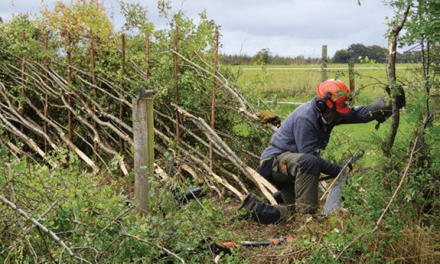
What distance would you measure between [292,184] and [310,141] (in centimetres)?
69

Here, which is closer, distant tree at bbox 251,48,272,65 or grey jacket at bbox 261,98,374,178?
grey jacket at bbox 261,98,374,178

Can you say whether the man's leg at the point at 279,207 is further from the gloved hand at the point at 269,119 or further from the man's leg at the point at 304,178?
the gloved hand at the point at 269,119

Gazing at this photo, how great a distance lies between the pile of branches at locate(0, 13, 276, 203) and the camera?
18.7ft

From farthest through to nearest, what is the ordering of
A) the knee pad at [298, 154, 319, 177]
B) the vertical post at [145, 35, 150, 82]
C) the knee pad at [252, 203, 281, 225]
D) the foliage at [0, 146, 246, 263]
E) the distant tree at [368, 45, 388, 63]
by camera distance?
1. the vertical post at [145, 35, 150, 82]
2. the knee pad at [252, 203, 281, 225]
3. the knee pad at [298, 154, 319, 177]
4. the distant tree at [368, 45, 388, 63]
5. the foliage at [0, 146, 246, 263]

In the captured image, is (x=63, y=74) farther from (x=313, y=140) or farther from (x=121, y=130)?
(x=313, y=140)

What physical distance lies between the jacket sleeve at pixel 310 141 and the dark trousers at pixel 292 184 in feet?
0.36

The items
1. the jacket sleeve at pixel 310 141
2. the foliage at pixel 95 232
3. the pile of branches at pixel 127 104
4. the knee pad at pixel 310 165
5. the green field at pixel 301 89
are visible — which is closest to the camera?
the foliage at pixel 95 232

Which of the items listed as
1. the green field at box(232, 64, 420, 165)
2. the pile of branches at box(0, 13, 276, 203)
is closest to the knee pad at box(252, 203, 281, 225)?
the pile of branches at box(0, 13, 276, 203)

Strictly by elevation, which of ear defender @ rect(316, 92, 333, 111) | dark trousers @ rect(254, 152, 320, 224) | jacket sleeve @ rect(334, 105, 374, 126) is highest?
ear defender @ rect(316, 92, 333, 111)

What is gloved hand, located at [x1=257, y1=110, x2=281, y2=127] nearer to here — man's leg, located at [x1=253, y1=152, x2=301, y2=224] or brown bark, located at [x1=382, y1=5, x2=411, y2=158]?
man's leg, located at [x1=253, y1=152, x2=301, y2=224]

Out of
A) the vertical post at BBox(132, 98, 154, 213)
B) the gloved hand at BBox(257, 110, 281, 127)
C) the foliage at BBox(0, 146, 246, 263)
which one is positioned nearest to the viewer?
the foliage at BBox(0, 146, 246, 263)

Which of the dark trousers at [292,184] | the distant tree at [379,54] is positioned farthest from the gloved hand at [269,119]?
the distant tree at [379,54]

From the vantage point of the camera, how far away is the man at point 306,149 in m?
4.04

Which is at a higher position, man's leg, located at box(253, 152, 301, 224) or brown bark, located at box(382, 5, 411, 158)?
brown bark, located at box(382, 5, 411, 158)
